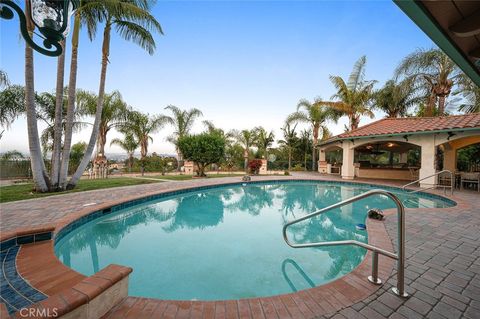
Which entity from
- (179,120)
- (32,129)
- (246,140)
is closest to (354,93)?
(246,140)

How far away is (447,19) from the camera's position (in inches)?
74.7

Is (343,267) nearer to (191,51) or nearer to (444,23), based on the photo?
(444,23)

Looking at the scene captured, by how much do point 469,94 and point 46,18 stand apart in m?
22.6

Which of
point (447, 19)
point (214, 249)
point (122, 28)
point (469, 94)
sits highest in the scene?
point (122, 28)

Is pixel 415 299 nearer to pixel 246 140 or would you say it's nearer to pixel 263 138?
pixel 263 138

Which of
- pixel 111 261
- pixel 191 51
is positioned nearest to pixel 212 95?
pixel 191 51

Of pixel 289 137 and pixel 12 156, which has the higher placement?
pixel 289 137

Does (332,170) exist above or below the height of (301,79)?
below

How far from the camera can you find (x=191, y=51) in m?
15.6

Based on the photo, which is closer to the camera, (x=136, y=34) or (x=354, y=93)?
(x=136, y=34)

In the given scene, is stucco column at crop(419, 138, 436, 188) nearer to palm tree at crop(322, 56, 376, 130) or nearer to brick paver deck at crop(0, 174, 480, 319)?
palm tree at crop(322, 56, 376, 130)

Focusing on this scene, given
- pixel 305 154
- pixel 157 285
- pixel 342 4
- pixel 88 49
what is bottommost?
pixel 157 285

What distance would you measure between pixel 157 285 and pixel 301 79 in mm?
19976

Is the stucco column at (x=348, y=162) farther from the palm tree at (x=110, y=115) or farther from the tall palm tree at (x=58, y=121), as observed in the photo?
the palm tree at (x=110, y=115)
